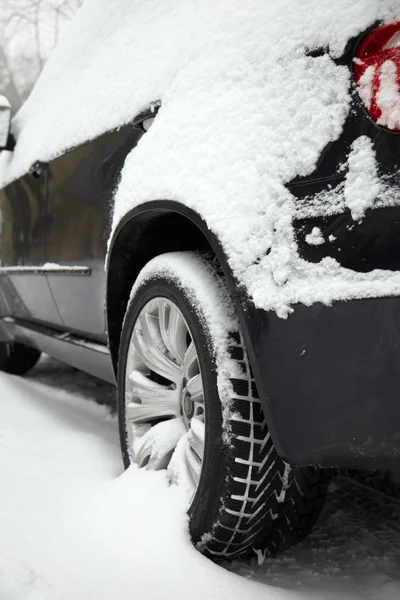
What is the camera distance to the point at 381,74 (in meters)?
1.14

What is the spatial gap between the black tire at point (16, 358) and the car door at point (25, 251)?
271 millimetres

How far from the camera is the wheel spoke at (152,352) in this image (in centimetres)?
176

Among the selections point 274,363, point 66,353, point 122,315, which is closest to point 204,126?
point 274,363

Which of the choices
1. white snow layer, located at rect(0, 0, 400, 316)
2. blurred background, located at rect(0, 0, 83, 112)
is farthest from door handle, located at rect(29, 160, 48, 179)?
blurred background, located at rect(0, 0, 83, 112)

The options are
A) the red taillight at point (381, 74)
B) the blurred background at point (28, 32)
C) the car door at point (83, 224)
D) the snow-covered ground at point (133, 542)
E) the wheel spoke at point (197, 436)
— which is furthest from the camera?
the blurred background at point (28, 32)

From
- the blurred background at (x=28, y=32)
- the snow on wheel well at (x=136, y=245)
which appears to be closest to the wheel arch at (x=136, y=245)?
the snow on wheel well at (x=136, y=245)

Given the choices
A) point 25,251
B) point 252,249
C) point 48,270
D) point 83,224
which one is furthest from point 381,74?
point 25,251

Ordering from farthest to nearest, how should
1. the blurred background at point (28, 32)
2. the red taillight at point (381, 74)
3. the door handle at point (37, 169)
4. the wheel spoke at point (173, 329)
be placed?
the blurred background at point (28, 32) → the door handle at point (37, 169) → the wheel spoke at point (173, 329) → the red taillight at point (381, 74)

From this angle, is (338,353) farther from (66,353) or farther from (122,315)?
(66,353)

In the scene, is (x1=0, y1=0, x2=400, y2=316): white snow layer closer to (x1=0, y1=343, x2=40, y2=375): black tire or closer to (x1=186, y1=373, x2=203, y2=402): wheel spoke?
(x1=186, y1=373, x2=203, y2=402): wheel spoke

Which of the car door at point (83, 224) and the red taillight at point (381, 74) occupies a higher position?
the red taillight at point (381, 74)

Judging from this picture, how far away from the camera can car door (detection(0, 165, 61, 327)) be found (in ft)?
9.08

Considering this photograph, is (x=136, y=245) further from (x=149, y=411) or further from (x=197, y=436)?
(x=197, y=436)

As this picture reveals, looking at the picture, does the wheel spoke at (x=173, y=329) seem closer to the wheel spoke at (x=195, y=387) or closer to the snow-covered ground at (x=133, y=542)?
the wheel spoke at (x=195, y=387)
